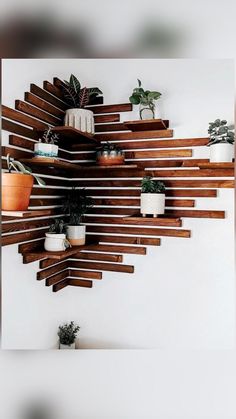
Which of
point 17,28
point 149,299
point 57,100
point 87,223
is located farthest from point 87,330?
point 17,28

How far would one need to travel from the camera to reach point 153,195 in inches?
48.9

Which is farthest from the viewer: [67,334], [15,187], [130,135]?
[130,135]

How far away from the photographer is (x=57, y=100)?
1233 mm

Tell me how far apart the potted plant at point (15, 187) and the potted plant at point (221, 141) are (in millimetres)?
600

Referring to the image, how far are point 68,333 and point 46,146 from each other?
1.92 feet

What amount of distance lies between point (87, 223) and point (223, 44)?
901mm

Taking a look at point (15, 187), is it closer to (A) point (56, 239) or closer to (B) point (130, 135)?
(A) point (56, 239)

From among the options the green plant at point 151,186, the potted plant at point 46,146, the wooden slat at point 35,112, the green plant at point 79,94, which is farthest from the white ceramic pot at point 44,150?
the green plant at point 151,186

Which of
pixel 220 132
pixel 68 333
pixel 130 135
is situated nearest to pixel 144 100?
pixel 130 135

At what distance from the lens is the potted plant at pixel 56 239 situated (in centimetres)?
120

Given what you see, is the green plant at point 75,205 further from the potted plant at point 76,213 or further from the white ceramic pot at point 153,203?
the white ceramic pot at point 153,203

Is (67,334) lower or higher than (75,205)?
lower

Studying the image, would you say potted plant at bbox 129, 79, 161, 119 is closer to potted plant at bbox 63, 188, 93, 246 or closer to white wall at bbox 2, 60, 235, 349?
white wall at bbox 2, 60, 235, 349

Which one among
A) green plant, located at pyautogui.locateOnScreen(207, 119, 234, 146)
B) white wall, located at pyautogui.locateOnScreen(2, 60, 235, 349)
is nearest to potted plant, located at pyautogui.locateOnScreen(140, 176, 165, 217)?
white wall, located at pyautogui.locateOnScreen(2, 60, 235, 349)
